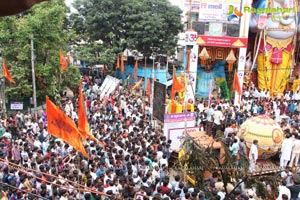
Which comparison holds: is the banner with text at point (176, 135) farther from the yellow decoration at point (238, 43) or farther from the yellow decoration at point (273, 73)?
the yellow decoration at point (273, 73)

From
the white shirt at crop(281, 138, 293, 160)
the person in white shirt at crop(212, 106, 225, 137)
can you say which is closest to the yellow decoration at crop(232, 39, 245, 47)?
the person in white shirt at crop(212, 106, 225, 137)

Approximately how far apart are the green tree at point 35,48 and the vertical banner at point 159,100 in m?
5.75

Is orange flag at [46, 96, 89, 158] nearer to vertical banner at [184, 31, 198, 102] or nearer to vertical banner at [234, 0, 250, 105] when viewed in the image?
vertical banner at [184, 31, 198, 102]

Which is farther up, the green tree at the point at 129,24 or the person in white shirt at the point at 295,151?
the green tree at the point at 129,24

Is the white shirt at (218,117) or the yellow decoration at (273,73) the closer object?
the white shirt at (218,117)

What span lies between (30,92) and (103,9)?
9855 mm

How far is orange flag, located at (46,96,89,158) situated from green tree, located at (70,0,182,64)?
15547 millimetres

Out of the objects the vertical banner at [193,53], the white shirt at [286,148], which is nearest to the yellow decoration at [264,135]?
the white shirt at [286,148]

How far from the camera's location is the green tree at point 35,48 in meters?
14.9

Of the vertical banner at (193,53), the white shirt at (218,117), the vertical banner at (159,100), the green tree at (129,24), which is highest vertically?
the green tree at (129,24)

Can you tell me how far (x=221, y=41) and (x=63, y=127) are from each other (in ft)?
45.5

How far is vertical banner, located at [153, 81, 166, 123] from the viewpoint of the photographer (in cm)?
1120

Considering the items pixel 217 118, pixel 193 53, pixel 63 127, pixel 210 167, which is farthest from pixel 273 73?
pixel 210 167

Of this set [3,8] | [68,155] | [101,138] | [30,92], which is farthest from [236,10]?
[3,8]
